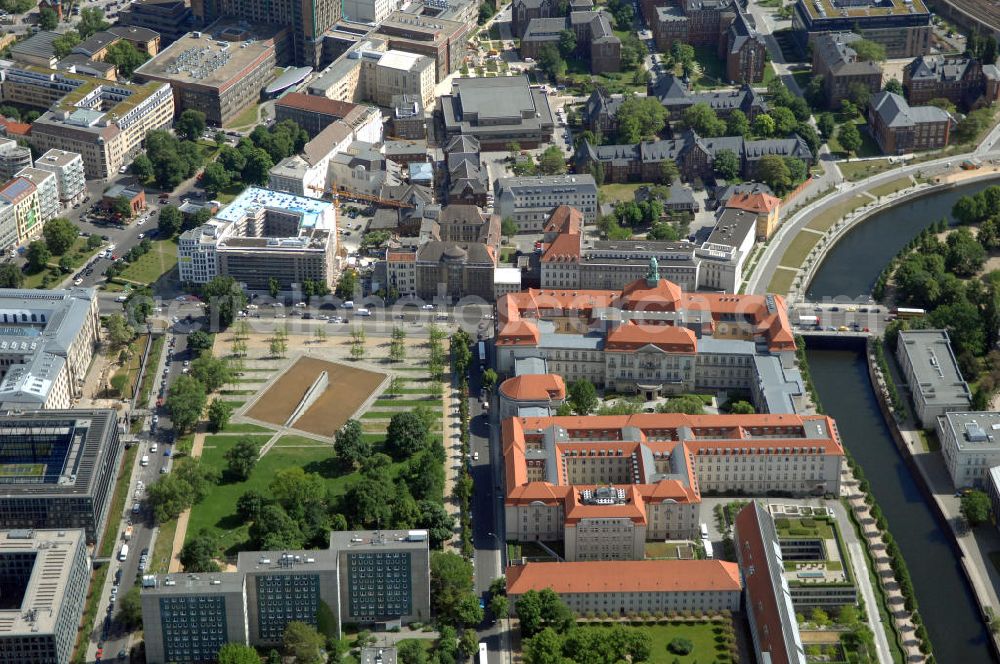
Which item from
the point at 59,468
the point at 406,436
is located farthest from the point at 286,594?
the point at 59,468

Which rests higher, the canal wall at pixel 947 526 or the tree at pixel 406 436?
the tree at pixel 406 436

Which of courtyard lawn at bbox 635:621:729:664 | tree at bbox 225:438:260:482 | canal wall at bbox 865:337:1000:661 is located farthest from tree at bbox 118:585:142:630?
canal wall at bbox 865:337:1000:661

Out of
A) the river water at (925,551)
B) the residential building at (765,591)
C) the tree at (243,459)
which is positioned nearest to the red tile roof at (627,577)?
the residential building at (765,591)

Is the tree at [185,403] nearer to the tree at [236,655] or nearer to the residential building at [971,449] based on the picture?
the tree at [236,655]

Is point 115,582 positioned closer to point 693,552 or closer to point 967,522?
point 693,552

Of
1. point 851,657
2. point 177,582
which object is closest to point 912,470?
point 851,657

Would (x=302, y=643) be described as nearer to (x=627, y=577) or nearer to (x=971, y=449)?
(x=627, y=577)

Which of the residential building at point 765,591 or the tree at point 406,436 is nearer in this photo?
the residential building at point 765,591
